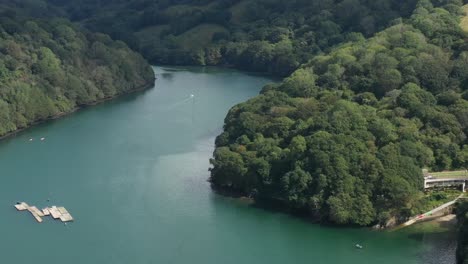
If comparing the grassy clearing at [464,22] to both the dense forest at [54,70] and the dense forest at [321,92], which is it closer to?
the dense forest at [321,92]

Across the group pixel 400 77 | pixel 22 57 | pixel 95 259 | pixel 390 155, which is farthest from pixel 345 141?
pixel 22 57

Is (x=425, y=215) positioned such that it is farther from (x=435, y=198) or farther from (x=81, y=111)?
(x=81, y=111)

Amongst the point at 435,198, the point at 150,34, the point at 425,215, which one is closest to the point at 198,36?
the point at 150,34

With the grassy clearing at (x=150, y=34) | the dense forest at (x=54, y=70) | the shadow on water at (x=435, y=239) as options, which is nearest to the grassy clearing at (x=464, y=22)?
the shadow on water at (x=435, y=239)

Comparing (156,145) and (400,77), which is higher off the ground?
(400,77)

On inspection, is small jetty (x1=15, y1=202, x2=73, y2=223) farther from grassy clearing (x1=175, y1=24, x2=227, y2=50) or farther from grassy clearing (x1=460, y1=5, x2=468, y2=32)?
grassy clearing (x1=175, y1=24, x2=227, y2=50)

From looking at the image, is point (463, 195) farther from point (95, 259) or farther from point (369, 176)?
point (95, 259)
